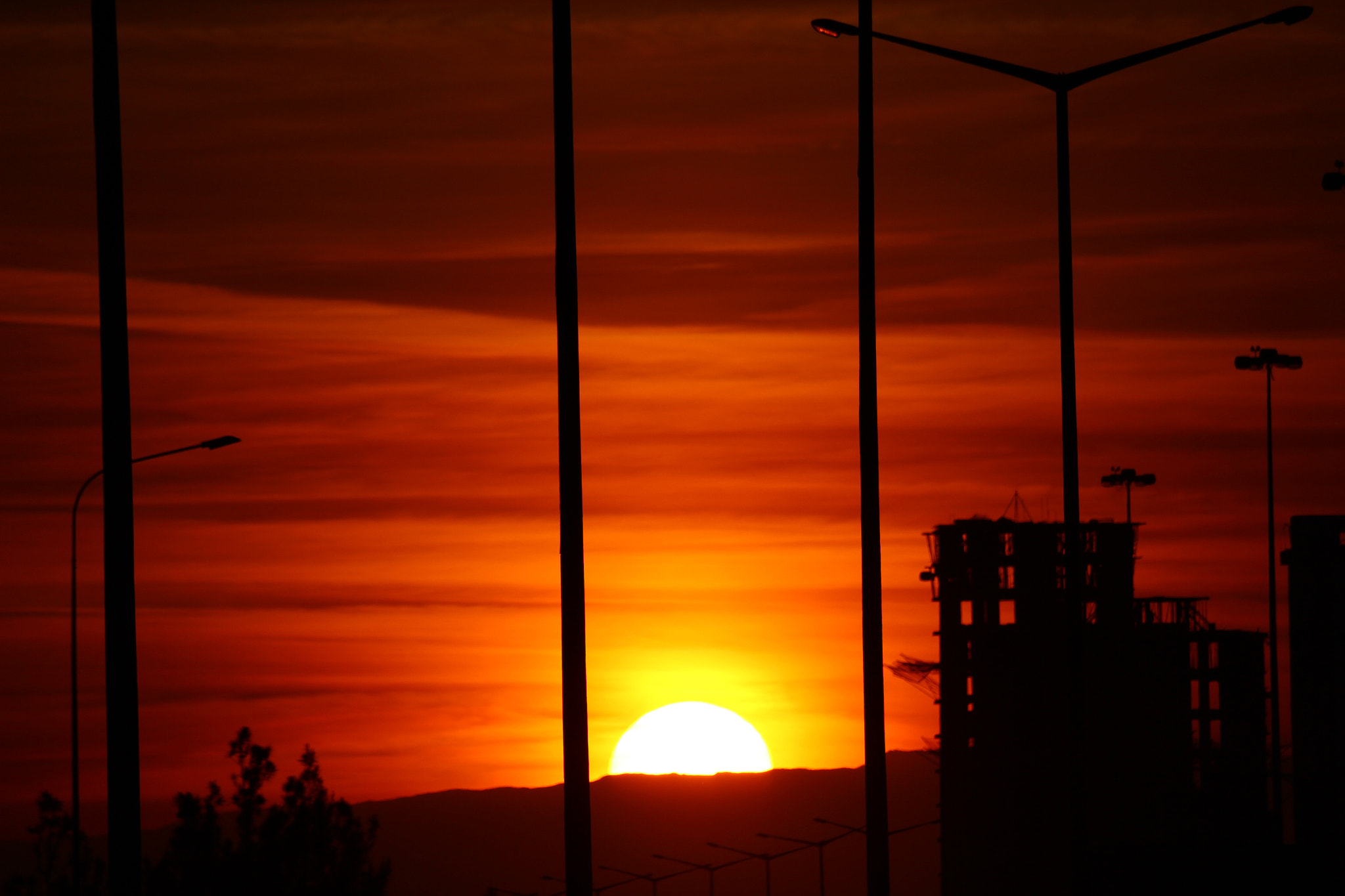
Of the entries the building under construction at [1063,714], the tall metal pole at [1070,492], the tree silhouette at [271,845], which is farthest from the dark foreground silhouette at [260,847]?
the tall metal pole at [1070,492]

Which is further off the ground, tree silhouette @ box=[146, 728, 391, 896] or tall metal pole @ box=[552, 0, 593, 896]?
tall metal pole @ box=[552, 0, 593, 896]

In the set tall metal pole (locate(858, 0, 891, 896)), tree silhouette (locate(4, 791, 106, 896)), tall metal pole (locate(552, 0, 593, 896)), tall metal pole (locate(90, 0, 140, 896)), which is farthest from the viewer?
tree silhouette (locate(4, 791, 106, 896))

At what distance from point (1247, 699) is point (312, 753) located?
6955 centimetres

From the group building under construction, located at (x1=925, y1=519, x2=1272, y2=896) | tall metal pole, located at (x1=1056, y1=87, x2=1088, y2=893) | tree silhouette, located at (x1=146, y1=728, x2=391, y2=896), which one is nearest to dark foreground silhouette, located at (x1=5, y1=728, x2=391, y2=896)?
tree silhouette, located at (x1=146, y1=728, x2=391, y2=896)

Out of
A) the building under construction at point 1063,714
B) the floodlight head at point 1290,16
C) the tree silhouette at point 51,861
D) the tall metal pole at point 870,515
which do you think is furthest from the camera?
the building under construction at point 1063,714

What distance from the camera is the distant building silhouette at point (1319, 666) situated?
73438 millimetres

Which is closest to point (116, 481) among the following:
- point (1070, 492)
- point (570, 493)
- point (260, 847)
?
point (570, 493)

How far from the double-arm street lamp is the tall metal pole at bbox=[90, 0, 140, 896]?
11.3 meters

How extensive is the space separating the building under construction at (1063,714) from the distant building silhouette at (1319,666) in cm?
4643

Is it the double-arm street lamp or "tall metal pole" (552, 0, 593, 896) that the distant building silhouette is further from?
"tall metal pole" (552, 0, 593, 896)

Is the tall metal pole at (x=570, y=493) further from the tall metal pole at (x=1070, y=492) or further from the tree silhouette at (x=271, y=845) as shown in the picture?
→ the tree silhouette at (x=271, y=845)

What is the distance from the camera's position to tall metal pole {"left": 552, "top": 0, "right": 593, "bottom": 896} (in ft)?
55.2

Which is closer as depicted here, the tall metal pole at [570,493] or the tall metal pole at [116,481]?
the tall metal pole at [116,481]

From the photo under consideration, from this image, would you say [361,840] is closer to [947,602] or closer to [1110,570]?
[947,602]
